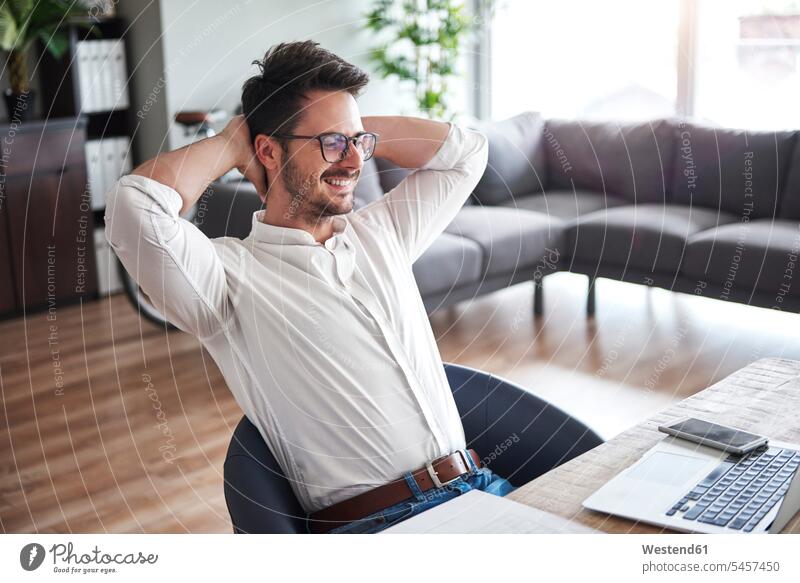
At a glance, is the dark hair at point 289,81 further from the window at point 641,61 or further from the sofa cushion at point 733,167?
the window at point 641,61

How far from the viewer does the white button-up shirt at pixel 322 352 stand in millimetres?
1448

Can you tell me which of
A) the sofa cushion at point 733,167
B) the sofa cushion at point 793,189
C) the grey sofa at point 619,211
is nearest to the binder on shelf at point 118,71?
the grey sofa at point 619,211

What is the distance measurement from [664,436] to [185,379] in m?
2.39

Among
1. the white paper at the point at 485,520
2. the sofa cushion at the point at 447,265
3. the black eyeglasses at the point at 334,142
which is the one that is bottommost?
the sofa cushion at the point at 447,265

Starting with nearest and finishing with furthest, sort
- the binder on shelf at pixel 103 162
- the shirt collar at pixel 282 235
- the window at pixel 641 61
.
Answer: the shirt collar at pixel 282 235 → the window at pixel 641 61 → the binder on shelf at pixel 103 162

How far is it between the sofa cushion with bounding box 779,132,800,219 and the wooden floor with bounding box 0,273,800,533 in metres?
0.40

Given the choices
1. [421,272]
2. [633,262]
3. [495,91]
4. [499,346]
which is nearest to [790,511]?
[421,272]

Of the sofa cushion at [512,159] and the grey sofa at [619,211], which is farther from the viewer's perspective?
the sofa cushion at [512,159]

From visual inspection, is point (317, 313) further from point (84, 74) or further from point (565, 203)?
point (84, 74)

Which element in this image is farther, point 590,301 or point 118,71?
point 118,71

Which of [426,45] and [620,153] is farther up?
[426,45]

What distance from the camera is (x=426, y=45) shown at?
445cm

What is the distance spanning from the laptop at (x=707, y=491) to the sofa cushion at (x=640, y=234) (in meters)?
2.35

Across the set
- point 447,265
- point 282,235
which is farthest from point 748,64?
point 282,235
